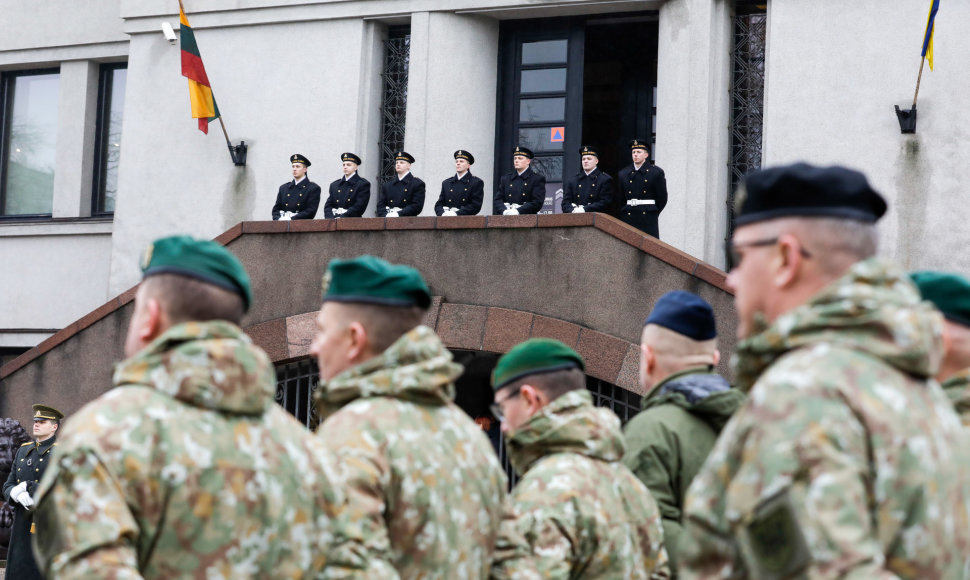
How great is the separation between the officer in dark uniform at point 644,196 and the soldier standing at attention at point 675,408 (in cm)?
990

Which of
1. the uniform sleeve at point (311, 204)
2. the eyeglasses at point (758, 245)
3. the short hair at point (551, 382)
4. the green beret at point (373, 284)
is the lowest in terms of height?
the short hair at point (551, 382)

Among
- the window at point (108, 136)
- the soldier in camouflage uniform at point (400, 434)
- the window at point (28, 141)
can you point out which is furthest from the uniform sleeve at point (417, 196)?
the soldier in camouflage uniform at point (400, 434)

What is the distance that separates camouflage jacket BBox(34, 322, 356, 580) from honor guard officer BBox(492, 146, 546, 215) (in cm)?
1173

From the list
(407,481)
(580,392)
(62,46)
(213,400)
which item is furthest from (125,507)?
(62,46)

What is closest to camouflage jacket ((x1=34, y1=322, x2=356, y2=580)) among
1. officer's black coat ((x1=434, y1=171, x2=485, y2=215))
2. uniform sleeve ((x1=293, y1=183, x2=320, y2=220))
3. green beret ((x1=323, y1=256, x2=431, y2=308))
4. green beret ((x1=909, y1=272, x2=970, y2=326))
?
green beret ((x1=323, y1=256, x2=431, y2=308))

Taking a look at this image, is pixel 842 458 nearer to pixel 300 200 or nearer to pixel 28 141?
pixel 300 200

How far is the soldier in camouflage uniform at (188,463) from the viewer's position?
2.71m

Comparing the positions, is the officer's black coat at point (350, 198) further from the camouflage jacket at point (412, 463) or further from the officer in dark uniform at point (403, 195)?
the camouflage jacket at point (412, 463)

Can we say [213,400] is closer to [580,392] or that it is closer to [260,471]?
[260,471]

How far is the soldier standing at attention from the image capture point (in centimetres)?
462

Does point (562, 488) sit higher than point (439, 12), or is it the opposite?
point (439, 12)

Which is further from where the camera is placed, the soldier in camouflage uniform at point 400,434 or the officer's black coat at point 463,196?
the officer's black coat at point 463,196

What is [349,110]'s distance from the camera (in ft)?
58.5

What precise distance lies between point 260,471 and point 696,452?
6.79 ft
